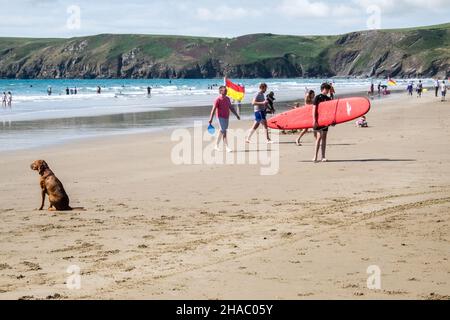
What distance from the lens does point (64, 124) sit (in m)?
28.5

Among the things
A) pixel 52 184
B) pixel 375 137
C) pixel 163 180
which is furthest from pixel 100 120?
pixel 52 184

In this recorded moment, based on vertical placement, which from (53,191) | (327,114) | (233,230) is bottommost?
(233,230)

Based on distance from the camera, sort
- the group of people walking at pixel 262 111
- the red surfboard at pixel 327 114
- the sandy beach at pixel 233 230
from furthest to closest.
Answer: the red surfboard at pixel 327 114 → the group of people walking at pixel 262 111 → the sandy beach at pixel 233 230

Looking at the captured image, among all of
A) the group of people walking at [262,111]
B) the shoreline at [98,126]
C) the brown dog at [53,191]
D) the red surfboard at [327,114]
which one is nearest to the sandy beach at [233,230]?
the brown dog at [53,191]

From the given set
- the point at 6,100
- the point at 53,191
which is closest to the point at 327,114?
the point at 53,191

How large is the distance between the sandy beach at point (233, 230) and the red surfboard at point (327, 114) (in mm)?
1306

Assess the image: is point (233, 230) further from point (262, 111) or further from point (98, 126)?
point (98, 126)

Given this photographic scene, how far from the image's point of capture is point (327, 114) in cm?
1641

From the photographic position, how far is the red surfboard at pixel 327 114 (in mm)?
16375

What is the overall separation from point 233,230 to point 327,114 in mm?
8615

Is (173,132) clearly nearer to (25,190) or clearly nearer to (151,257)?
(25,190)

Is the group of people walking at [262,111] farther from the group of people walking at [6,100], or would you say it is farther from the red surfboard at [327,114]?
the group of people walking at [6,100]
